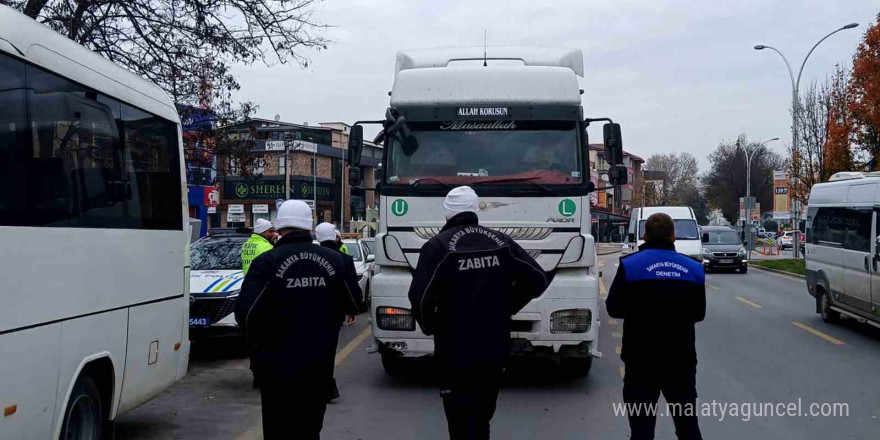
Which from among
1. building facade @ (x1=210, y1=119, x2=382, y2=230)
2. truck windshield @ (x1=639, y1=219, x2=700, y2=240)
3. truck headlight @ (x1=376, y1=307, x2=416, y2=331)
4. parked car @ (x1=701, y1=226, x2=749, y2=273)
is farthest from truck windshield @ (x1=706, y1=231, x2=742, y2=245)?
building facade @ (x1=210, y1=119, x2=382, y2=230)

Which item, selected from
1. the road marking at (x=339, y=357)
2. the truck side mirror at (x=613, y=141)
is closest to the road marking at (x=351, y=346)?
the road marking at (x=339, y=357)

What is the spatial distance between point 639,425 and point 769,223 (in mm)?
94817

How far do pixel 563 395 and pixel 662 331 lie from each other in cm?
340

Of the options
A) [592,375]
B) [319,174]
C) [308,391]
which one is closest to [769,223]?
[319,174]

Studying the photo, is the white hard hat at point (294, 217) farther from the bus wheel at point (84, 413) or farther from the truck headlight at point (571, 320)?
the truck headlight at point (571, 320)

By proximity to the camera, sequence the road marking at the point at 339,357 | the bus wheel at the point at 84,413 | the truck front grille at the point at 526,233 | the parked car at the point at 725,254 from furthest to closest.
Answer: the parked car at the point at 725,254
the truck front grille at the point at 526,233
the road marking at the point at 339,357
the bus wheel at the point at 84,413

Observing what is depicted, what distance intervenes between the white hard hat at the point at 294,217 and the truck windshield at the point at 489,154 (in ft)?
12.6

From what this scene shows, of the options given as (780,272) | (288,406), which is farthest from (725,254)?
(288,406)

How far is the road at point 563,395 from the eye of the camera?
281 inches

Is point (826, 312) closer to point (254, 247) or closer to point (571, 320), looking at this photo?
point (571, 320)

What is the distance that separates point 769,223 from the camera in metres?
92.8

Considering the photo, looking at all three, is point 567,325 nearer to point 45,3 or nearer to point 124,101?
point 124,101

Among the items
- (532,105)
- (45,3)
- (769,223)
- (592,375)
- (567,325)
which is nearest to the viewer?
(567,325)

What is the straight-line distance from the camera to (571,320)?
8.34 m
